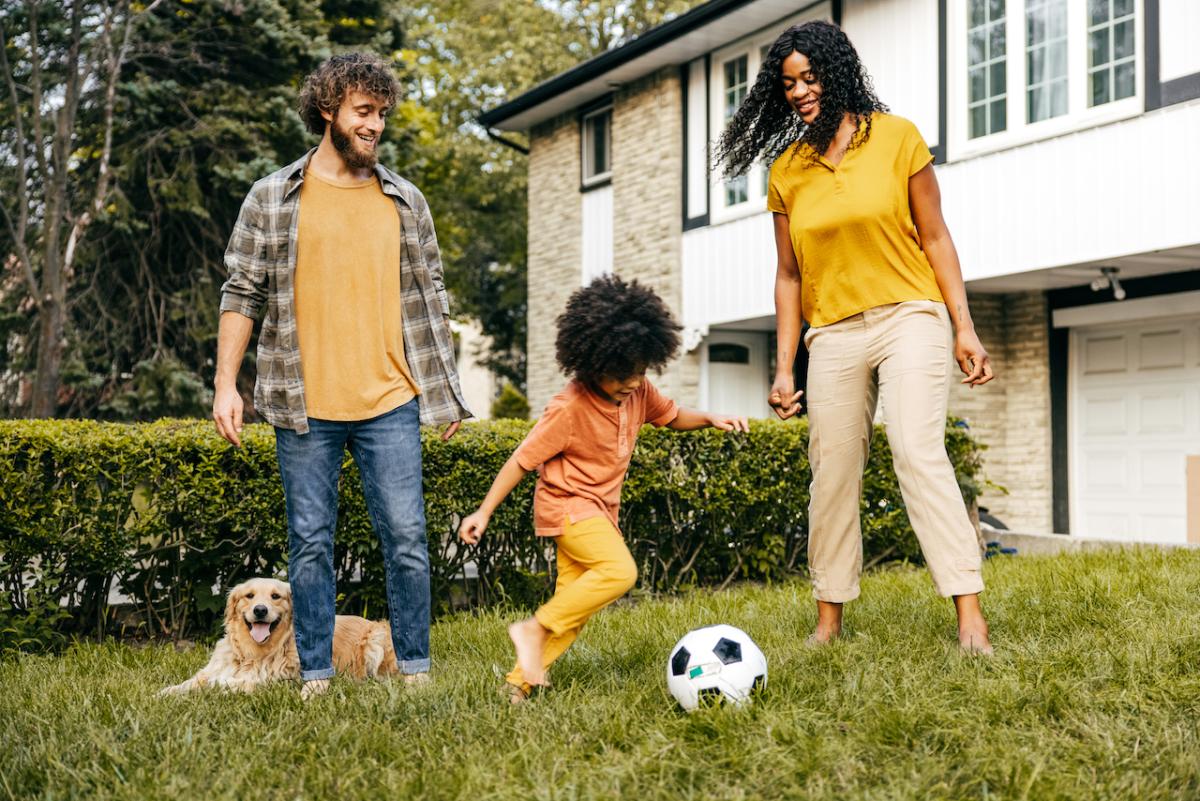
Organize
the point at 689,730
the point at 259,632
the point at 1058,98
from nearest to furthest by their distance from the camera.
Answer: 1. the point at 689,730
2. the point at 259,632
3. the point at 1058,98

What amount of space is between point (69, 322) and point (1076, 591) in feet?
43.2

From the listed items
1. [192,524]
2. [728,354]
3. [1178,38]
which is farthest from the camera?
A: [728,354]

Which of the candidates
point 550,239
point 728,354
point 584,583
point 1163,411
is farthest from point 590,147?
point 584,583

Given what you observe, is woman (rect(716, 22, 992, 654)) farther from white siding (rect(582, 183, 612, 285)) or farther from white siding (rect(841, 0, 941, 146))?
white siding (rect(582, 183, 612, 285))

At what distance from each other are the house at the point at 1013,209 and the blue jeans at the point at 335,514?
757 centimetres

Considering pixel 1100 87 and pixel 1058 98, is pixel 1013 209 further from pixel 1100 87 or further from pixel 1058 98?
pixel 1100 87

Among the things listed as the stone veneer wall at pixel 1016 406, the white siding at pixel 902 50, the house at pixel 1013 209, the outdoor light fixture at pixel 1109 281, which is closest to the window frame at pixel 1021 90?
the house at pixel 1013 209

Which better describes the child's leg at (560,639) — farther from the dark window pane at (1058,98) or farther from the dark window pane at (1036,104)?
the dark window pane at (1036,104)

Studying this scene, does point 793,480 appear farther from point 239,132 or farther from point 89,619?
point 239,132

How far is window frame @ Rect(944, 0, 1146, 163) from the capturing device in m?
9.57

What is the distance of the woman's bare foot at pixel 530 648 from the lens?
3590mm

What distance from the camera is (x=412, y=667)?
4020mm

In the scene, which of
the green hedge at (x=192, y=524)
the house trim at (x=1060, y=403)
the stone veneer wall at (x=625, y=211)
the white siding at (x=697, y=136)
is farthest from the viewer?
the stone veneer wall at (x=625, y=211)

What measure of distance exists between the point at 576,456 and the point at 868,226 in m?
1.33
